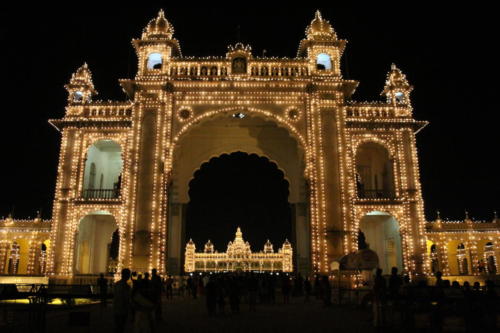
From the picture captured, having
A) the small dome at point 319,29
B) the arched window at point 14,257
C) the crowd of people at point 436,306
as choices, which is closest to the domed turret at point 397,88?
the small dome at point 319,29

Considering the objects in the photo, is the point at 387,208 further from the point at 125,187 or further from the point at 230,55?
the point at 125,187

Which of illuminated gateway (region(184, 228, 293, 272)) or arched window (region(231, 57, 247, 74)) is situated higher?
arched window (region(231, 57, 247, 74))

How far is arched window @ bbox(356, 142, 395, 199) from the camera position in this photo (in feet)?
93.9

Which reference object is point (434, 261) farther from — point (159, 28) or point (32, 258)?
point (32, 258)

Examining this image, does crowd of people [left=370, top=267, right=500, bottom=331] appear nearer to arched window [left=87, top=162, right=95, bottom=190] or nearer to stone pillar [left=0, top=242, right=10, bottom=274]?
arched window [left=87, top=162, right=95, bottom=190]

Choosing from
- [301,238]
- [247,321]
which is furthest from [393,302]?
[301,238]

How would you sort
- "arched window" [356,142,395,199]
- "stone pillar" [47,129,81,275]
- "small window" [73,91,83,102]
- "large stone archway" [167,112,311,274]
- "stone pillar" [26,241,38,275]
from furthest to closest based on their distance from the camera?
"stone pillar" [26,241,38,275] → "large stone archway" [167,112,311,274] → "small window" [73,91,83,102] → "arched window" [356,142,395,199] → "stone pillar" [47,129,81,275]

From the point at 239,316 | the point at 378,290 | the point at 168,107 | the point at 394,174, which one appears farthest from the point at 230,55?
the point at 378,290

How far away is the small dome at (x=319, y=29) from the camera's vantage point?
1139 inches

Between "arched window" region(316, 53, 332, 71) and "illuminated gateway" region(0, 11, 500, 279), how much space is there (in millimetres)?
64

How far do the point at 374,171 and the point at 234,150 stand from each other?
9.44 m

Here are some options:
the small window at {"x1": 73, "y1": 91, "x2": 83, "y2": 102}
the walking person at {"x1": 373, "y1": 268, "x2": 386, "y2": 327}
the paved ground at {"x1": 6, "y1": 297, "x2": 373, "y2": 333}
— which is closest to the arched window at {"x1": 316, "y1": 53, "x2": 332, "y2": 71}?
the small window at {"x1": 73, "y1": 91, "x2": 83, "y2": 102}

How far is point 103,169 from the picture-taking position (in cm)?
3142

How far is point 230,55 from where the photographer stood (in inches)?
1117
